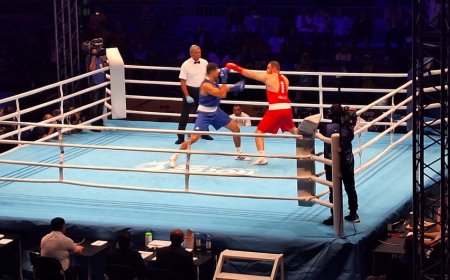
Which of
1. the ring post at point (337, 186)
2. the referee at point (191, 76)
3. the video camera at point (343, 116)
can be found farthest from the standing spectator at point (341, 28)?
the ring post at point (337, 186)

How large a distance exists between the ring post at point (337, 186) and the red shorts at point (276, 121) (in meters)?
2.13

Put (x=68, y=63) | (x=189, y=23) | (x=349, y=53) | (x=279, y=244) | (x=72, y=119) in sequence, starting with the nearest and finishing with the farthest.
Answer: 1. (x=279, y=244)
2. (x=72, y=119)
3. (x=68, y=63)
4. (x=349, y=53)
5. (x=189, y=23)

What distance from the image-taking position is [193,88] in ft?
39.4

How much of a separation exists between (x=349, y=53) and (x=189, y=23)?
3.42m

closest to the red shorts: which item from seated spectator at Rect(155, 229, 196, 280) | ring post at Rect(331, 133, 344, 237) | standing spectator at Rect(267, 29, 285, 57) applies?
ring post at Rect(331, 133, 344, 237)

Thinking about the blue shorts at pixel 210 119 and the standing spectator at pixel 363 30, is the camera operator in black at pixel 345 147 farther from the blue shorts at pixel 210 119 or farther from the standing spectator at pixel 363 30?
the standing spectator at pixel 363 30

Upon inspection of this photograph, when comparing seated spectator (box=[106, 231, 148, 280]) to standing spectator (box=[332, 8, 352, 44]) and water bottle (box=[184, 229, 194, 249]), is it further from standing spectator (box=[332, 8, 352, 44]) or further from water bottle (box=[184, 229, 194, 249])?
standing spectator (box=[332, 8, 352, 44])

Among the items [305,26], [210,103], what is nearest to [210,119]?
[210,103]

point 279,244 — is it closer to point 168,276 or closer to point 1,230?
point 168,276

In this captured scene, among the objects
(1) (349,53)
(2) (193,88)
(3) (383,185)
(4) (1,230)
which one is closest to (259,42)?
(1) (349,53)

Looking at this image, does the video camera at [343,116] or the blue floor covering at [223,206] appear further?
the video camera at [343,116]

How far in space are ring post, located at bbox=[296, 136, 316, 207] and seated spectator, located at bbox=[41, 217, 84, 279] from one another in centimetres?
206

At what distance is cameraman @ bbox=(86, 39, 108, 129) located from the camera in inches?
519

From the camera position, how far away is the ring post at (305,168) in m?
8.98
